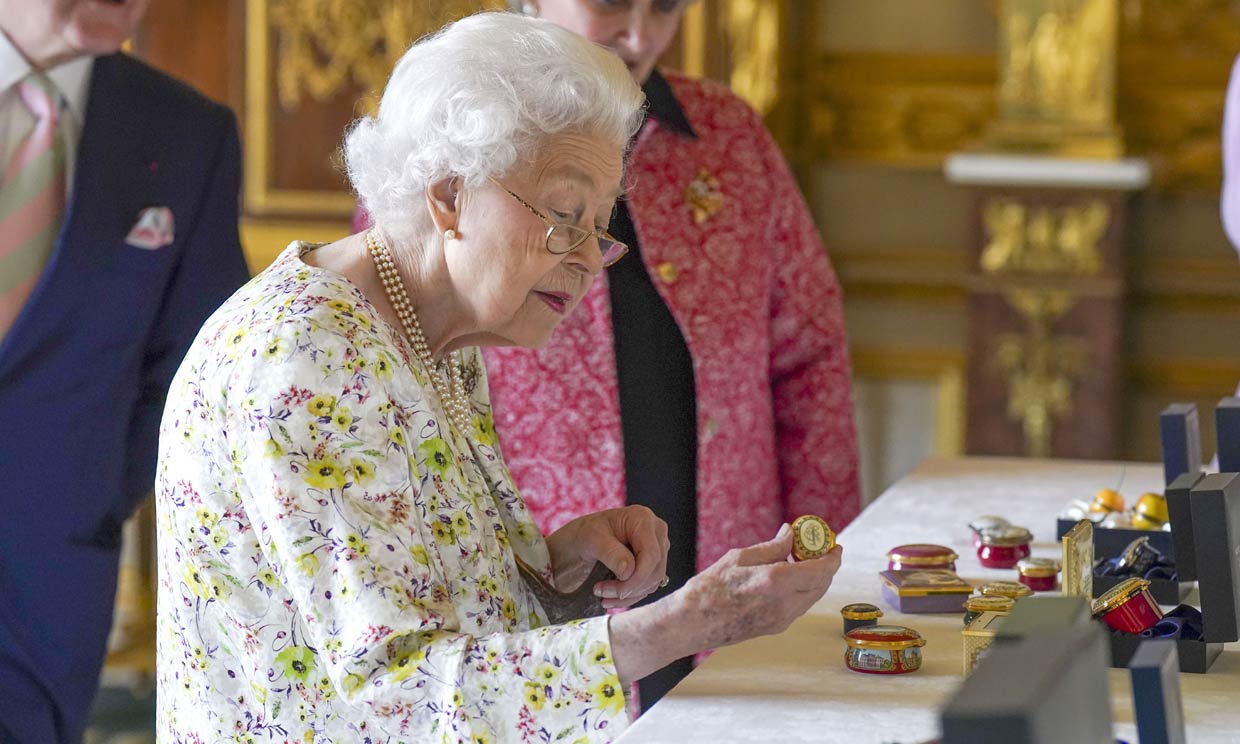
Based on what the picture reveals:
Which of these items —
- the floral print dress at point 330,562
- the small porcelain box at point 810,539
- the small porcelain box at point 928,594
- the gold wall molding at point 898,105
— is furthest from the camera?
the gold wall molding at point 898,105

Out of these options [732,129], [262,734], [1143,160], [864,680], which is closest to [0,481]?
[262,734]

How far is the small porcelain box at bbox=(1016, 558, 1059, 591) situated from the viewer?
6.20 ft

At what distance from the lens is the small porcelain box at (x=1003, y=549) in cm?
203

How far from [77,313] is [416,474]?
102 centimetres

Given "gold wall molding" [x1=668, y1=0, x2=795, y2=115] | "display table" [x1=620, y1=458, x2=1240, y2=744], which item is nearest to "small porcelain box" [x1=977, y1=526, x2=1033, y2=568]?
"display table" [x1=620, y1=458, x2=1240, y2=744]

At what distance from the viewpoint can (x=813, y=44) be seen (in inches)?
201

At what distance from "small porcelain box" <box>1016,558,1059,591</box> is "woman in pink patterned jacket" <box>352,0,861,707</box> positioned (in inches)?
25.5

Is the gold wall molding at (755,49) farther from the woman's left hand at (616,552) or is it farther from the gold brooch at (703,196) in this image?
the woman's left hand at (616,552)

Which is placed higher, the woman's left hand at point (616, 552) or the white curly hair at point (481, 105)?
the white curly hair at point (481, 105)

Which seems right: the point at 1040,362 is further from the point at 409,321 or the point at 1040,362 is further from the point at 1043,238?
the point at 409,321

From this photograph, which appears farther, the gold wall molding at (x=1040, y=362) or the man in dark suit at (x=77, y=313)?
the gold wall molding at (x=1040, y=362)

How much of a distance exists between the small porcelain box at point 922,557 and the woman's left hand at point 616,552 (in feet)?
0.89

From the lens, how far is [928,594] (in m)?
1.82

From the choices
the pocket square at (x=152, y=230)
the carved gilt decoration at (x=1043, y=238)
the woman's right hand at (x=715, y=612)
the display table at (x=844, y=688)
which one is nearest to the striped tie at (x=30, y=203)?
the pocket square at (x=152, y=230)
